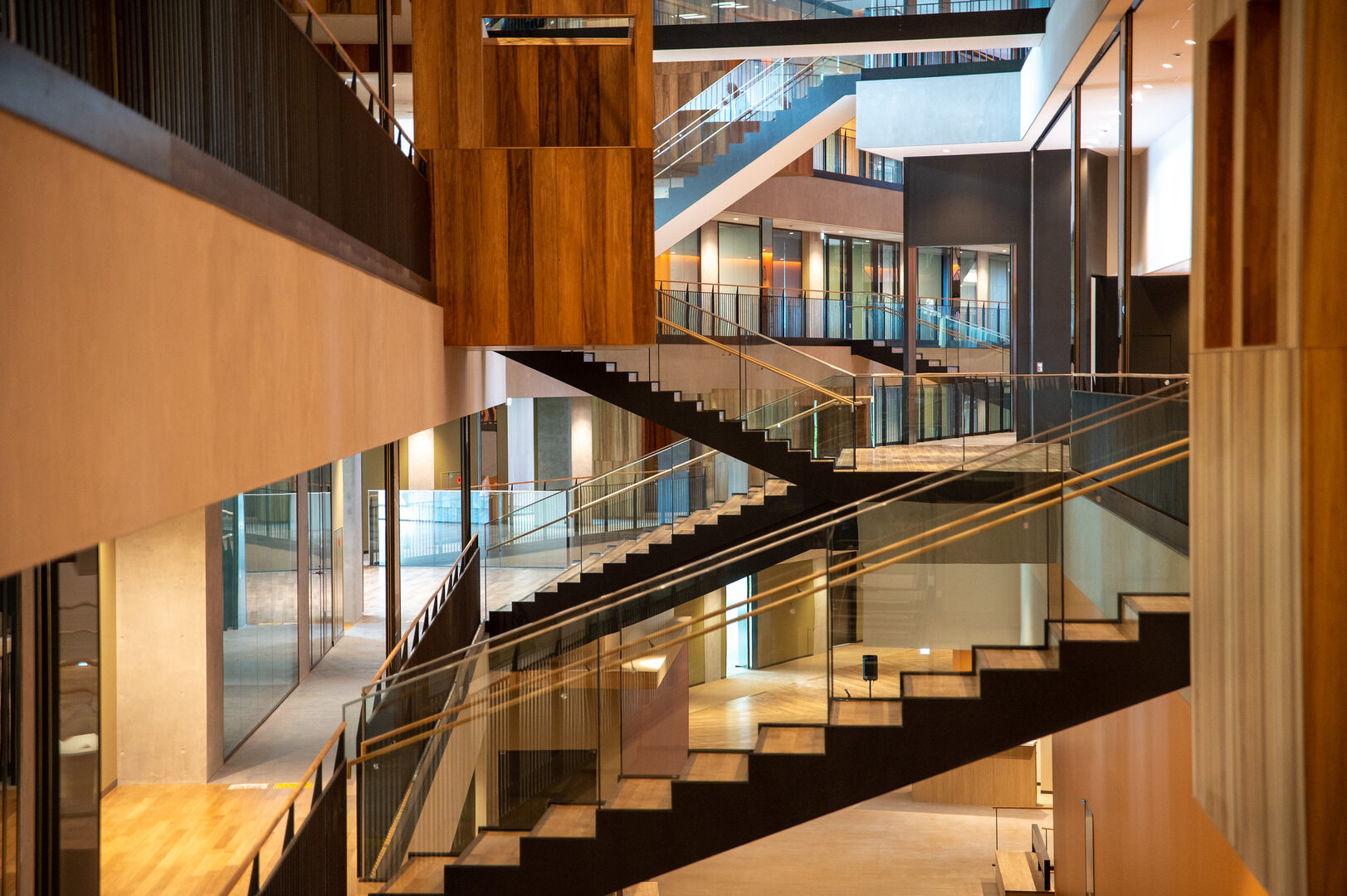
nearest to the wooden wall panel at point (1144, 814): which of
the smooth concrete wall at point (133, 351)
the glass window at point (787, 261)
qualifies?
the smooth concrete wall at point (133, 351)

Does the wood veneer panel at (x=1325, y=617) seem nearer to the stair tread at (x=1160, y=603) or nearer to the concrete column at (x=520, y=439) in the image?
the stair tread at (x=1160, y=603)

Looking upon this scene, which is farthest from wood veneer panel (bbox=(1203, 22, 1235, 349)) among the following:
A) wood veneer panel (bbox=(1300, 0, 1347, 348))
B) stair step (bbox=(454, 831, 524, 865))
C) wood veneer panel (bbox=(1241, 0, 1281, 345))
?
stair step (bbox=(454, 831, 524, 865))

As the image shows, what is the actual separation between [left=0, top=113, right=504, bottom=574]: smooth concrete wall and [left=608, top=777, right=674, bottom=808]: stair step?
10.2 ft

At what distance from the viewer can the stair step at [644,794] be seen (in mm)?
7262

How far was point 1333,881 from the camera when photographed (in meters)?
3.49

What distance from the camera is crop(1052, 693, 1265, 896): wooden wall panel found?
7176 millimetres

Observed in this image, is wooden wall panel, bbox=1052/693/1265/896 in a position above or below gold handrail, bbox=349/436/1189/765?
below

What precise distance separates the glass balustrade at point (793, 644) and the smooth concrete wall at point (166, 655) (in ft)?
14.2

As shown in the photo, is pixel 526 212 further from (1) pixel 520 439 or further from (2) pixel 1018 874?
(1) pixel 520 439

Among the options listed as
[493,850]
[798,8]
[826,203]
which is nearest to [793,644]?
[493,850]

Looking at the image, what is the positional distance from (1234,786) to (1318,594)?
35.8 inches

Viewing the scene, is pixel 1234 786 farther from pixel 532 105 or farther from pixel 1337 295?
pixel 532 105

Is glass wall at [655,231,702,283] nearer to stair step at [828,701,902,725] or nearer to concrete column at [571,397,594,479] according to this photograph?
concrete column at [571,397,594,479]

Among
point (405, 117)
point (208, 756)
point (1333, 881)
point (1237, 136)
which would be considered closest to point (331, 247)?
point (1237, 136)
